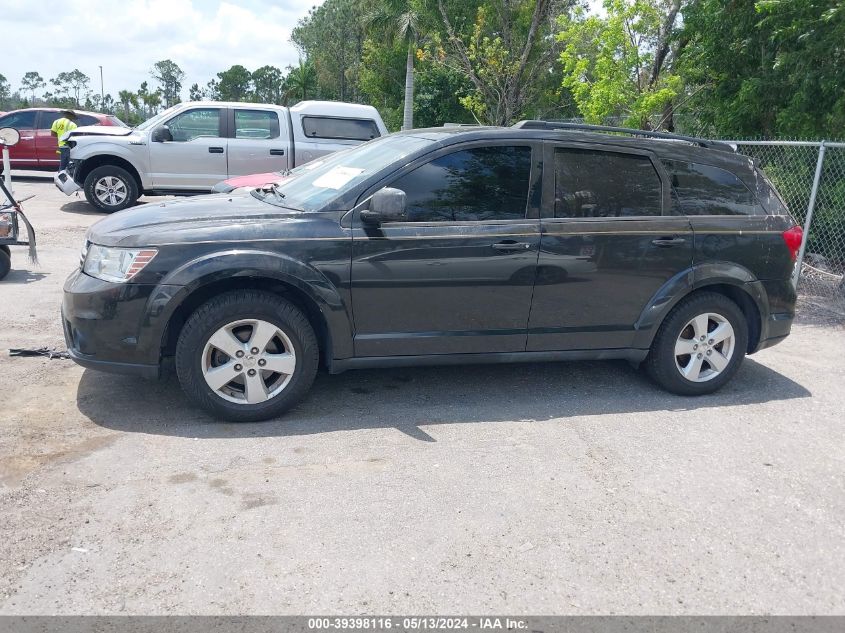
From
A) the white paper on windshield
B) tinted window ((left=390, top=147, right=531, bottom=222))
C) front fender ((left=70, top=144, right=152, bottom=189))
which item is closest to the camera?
tinted window ((left=390, top=147, right=531, bottom=222))

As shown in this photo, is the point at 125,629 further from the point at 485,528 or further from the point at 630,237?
the point at 630,237

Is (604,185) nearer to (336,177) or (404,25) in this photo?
(336,177)

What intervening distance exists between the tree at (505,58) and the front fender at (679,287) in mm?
14881

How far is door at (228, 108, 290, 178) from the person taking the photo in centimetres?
1300

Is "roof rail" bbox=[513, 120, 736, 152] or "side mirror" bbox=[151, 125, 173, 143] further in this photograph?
"side mirror" bbox=[151, 125, 173, 143]

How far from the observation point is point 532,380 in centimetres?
562

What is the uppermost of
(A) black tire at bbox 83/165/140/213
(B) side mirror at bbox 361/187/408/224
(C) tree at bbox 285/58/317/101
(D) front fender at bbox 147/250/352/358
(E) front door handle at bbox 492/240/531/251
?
(C) tree at bbox 285/58/317/101

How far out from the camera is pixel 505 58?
20562mm

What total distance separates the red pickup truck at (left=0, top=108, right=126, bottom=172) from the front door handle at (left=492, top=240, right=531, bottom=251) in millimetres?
14809

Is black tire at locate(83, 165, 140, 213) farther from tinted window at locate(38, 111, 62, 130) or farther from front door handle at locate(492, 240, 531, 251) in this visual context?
front door handle at locate(492, 240, 531, 251)

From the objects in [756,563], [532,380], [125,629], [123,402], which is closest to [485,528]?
[756,563]

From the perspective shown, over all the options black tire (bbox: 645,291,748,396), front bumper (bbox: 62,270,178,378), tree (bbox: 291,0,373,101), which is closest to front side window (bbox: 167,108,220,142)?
front bumper (bbox: 62,270,178,378)

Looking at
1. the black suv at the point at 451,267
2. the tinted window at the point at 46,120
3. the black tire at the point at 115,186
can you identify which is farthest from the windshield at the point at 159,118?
the black suv at the point at 451,267

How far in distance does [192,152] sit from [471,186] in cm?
933
